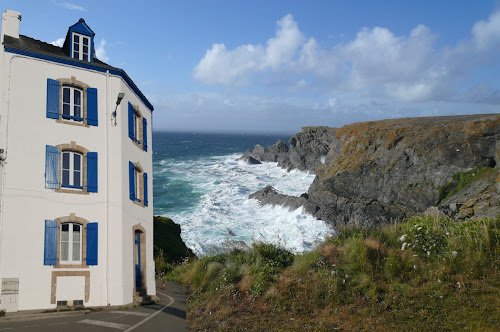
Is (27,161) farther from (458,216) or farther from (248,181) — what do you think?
(248,181)

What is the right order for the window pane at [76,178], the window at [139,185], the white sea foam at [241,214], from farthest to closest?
the white sea foam at [241,214] → the window at [139,185] → the window pane at [76,178]

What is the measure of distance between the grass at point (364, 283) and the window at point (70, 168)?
4005mm

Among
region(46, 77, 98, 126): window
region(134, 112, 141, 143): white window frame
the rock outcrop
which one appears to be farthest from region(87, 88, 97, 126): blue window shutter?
the rock outcrop

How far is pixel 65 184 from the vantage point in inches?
466

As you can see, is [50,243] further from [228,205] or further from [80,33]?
[228,205]

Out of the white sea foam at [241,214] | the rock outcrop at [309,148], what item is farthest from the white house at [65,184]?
the rock outcrop at [309,148]

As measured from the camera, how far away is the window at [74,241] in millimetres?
11547

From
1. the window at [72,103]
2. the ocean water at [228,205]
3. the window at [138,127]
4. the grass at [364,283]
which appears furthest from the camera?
the ocean water at [228,205]

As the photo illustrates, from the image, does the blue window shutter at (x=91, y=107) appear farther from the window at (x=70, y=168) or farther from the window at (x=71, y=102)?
the window at (x=70, y=168)

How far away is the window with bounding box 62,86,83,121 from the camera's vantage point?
12.4 meters

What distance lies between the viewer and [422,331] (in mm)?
8039

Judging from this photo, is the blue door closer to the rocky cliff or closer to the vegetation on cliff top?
the vegetation on cliff top

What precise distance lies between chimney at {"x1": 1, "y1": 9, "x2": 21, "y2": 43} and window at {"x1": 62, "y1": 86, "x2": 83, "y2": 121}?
2.79m

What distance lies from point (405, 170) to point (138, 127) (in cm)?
2732
